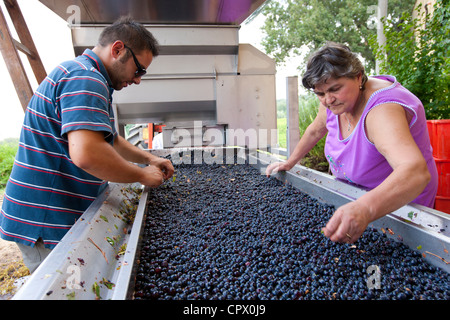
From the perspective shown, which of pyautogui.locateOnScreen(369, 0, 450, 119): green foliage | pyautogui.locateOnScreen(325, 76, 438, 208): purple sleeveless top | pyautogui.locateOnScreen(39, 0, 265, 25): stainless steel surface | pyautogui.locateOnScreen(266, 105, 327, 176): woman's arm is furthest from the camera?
pyautogui.locateOnScreen(369, 0, 450, 119): green foliage

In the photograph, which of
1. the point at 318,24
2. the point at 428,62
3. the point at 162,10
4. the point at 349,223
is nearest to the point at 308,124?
the point at 428,62

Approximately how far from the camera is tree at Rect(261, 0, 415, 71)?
13.7 meters

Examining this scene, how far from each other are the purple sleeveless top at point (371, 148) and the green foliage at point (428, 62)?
2151mm

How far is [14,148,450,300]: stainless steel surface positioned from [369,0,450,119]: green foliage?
2456mm

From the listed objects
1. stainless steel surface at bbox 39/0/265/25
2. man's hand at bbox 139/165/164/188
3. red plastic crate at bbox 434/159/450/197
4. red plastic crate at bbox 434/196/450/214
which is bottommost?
red plastic crate at bbox 434/196/450/214

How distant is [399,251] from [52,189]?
1545mm

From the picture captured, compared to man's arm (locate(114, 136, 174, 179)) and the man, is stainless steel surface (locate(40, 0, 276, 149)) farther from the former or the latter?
the man

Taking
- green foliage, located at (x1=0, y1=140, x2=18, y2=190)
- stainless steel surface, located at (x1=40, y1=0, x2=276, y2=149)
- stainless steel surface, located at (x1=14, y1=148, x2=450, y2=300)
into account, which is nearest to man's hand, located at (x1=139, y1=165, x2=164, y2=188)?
stainless steel surface, located at (x1=14, y1=148, x2=450, y2=300)

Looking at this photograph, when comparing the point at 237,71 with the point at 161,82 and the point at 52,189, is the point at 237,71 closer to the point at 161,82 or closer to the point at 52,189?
the point at 161,82

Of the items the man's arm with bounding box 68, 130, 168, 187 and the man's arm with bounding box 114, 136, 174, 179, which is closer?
the man's arm with bounding box 68, 130, 168, 187

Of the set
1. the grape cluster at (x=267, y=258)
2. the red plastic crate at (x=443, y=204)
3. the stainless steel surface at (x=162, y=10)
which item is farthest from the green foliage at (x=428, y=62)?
the grape cluster at (x=267, y=258)

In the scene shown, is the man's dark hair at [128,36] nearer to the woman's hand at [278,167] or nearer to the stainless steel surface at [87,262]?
the stainless steel surface at [87,262]
